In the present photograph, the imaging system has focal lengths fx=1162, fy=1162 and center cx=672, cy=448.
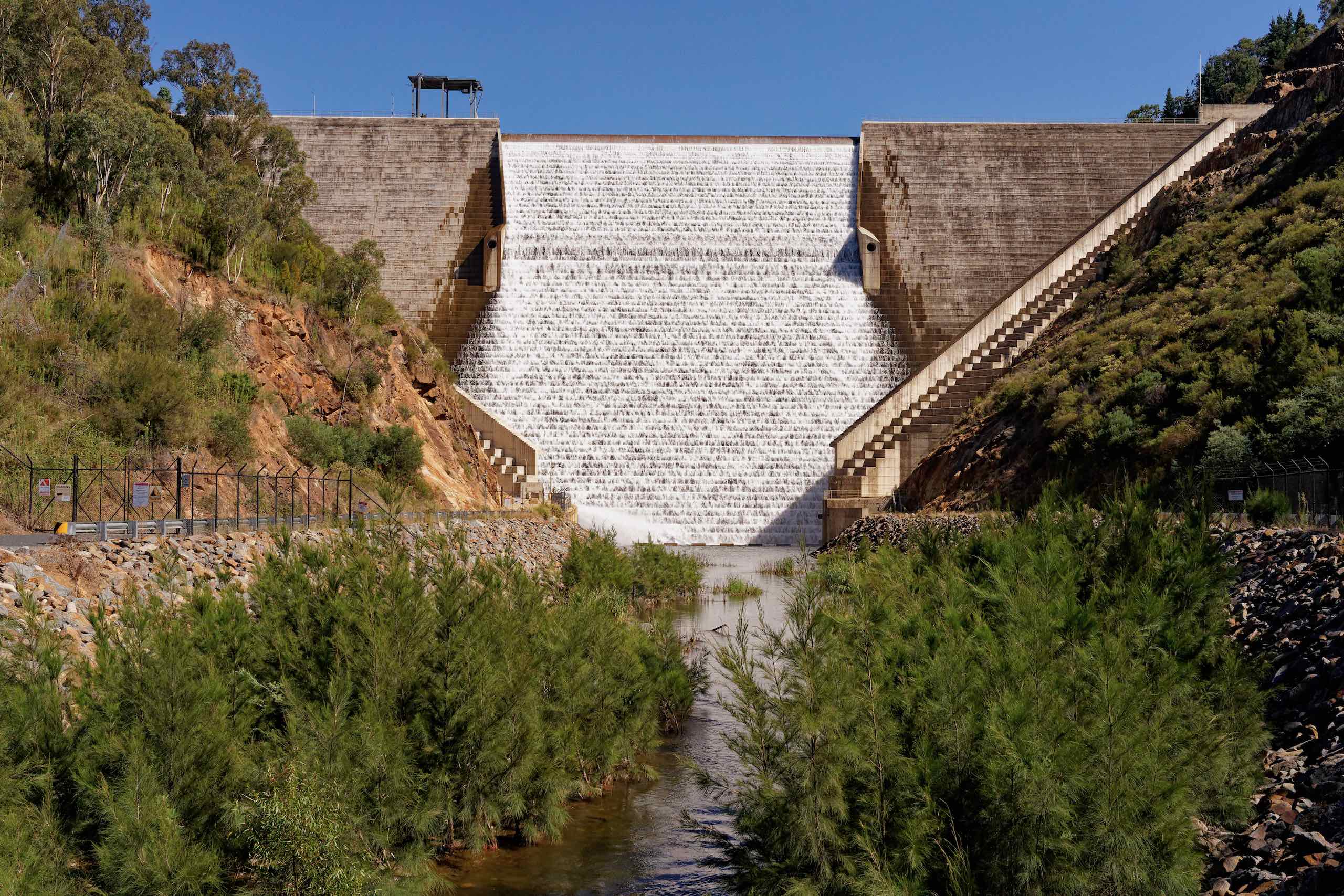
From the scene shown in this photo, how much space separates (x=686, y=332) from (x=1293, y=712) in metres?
34.9

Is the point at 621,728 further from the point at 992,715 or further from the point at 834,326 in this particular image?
the point at 834,326

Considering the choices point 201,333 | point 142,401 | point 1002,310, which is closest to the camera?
point 142,401

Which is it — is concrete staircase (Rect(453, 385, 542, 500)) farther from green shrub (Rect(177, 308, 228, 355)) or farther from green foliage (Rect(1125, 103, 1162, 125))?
green foliage (Rect(1125, 103, 1162, 125))

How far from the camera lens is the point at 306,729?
29.1ft

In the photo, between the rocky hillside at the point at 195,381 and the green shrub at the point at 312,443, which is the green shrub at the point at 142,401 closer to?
the rocky hillside at the point at 195,381

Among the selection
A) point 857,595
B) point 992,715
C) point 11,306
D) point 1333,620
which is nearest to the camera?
point 992,715

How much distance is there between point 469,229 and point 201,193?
18046 mm

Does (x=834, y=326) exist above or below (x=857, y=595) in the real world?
above

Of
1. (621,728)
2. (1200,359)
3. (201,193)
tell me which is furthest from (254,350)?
(1200,359)

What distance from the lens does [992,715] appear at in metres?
7.32

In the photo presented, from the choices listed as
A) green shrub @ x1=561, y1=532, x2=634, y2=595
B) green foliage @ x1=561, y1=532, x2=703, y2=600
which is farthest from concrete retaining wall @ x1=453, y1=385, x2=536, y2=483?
green shrub @ x1=561, y1=532, x2=634, y2=595

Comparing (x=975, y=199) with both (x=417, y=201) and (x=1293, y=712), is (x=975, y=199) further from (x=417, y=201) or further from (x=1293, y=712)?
(x=1293, y=712)

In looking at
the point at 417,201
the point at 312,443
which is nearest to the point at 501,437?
the point at 312,443

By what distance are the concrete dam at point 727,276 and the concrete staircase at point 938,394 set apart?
0.09 metres
